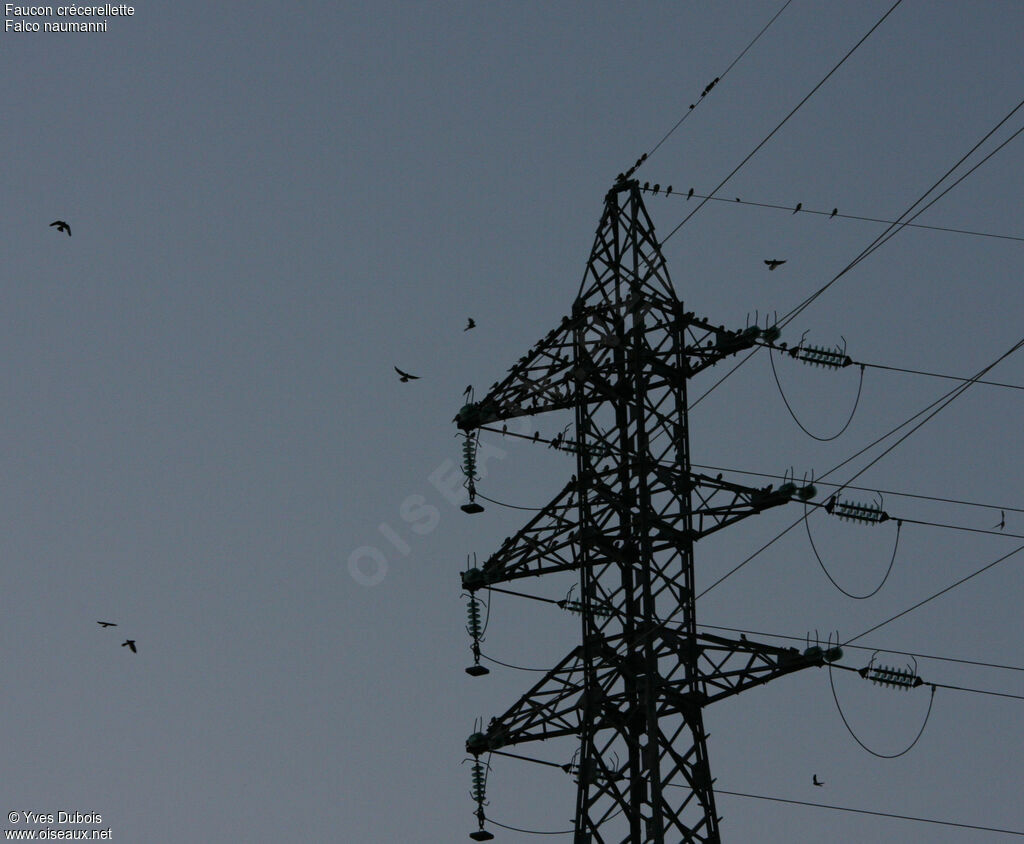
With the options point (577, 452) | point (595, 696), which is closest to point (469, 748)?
point (595, 696)

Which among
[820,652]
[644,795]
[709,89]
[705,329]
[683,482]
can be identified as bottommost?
[644,795]

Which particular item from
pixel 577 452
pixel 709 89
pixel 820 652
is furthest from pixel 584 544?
pixel 709 89

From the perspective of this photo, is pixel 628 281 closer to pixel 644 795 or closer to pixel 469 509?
pixel 469 509

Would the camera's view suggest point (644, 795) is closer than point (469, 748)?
Yes

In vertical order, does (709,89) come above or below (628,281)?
above

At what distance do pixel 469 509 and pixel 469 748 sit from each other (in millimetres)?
5219

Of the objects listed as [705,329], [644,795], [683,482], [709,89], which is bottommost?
[644,795]

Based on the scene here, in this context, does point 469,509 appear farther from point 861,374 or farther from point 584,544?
point 861,374

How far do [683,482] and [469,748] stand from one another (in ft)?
23.0

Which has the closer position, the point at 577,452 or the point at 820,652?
the point at 820,652

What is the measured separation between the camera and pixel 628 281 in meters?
48.2

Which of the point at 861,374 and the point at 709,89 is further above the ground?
the point at 709,89

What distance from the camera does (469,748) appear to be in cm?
4662

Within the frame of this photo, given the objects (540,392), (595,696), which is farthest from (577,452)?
(595,696)
